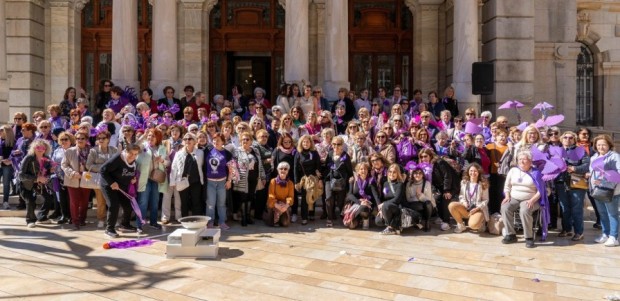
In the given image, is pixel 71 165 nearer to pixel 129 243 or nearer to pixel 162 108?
pixel 129 243

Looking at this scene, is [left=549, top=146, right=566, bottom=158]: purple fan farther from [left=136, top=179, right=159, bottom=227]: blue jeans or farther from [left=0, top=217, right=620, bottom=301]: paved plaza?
[left=136, top=179, right=159, bottom=227]: blue jeans

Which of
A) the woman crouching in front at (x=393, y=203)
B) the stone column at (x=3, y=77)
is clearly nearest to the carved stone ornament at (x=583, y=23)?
the woman crouching in front at (x=393, y=203)

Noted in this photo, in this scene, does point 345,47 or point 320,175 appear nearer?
point 320,175

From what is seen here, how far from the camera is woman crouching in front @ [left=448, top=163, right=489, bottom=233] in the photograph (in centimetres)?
942

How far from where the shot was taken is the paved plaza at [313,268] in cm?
625

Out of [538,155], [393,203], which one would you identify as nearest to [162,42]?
[393,203]

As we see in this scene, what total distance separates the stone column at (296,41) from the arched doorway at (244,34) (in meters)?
3.85

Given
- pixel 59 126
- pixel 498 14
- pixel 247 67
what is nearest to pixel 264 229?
pixel 59 126

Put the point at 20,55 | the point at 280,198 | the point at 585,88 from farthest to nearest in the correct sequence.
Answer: the point at 585,88 < the point at 20,55 < the point at 280,198

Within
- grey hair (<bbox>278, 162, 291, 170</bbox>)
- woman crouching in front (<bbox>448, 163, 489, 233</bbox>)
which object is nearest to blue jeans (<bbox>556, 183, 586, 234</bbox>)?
woman crouching in front (<bbox>448, 163, 489, 233</bbox>)

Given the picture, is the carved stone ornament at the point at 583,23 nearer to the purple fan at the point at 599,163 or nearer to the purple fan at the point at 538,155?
the purple fan at the point at 599,163

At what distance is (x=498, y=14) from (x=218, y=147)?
31.0 feet

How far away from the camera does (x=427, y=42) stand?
719 inches

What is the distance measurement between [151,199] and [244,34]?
10.1 m
